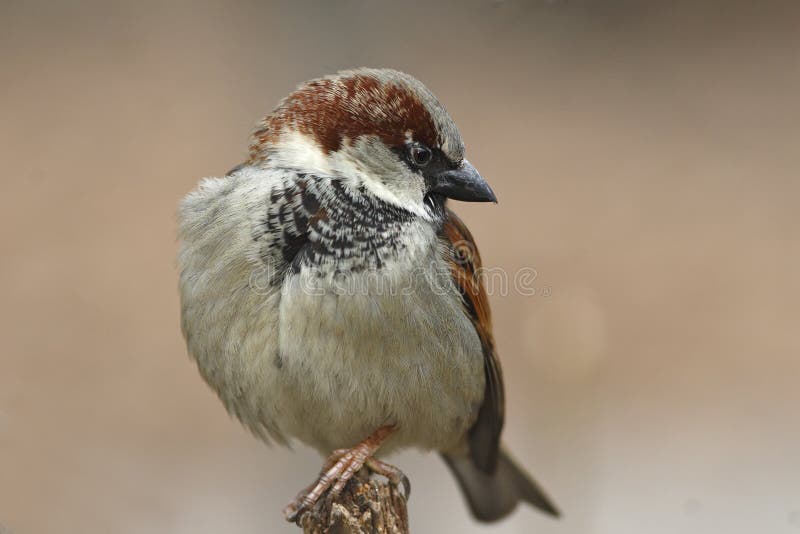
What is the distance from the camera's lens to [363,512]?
221cm

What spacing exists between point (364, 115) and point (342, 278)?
1.38ft

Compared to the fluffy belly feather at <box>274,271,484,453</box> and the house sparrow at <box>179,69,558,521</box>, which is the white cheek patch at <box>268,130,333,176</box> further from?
the fluffy belly feather at <box>274,271,484,453</box>

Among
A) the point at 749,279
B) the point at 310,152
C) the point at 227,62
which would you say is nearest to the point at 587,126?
the point at 749,279

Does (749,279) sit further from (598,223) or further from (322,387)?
(322,387)

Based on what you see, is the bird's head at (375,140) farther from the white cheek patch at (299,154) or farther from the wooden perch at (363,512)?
the wooden perch at (363,512)

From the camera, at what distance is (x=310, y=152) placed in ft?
7.88

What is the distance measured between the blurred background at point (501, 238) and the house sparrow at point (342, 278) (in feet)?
2.12

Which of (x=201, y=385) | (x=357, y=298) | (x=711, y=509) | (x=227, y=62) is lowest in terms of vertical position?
(x=711, y=509)

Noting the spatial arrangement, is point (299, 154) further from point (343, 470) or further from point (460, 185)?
point (343, 470)

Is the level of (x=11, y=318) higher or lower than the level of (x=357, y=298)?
lower

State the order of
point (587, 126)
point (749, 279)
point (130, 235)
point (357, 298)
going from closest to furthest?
1. point (357, 298)
2. point (130, 235)
3. point (749, 279)
4. point (587, 126)

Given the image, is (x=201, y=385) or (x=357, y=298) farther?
(x=201, y=385)

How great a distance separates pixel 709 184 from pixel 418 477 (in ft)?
5.94

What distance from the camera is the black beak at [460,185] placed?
246 cm
